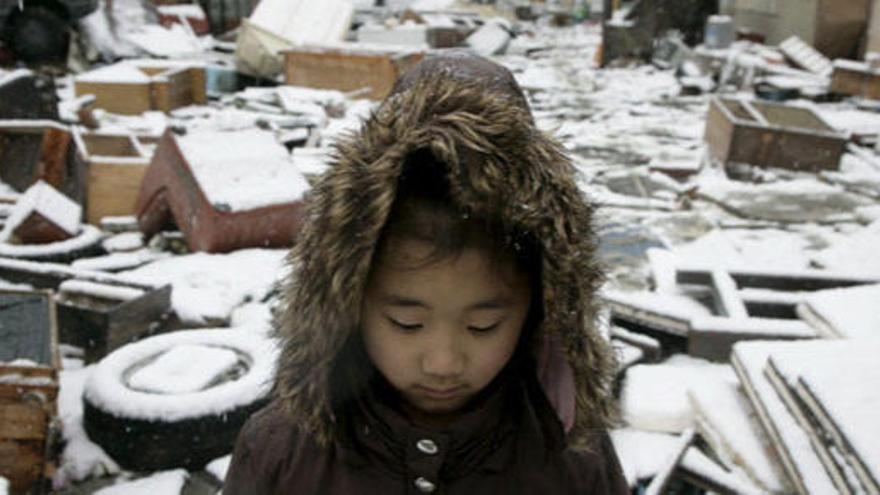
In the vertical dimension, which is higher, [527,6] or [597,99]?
[527,6]

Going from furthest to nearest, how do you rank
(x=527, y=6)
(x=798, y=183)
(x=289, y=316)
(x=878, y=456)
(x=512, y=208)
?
(x=527, y=6) < (x=798, y=183) < (x=878, y=456) < (x=289, y=316) < (x=512, y=208)

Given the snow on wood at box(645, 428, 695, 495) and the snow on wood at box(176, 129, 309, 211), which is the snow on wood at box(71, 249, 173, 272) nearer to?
the snow on wood at box(176, 129, 309, 211)

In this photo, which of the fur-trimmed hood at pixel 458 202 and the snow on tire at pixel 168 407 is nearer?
the fur-trimmed hood at pixel 458 202

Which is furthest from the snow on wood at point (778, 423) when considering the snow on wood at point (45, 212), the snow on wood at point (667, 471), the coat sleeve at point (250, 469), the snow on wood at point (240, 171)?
the snow on wood at point (45, 212)

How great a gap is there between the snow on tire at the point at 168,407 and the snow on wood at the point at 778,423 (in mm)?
1924

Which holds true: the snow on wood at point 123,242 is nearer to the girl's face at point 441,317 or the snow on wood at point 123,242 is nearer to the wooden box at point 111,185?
the wooden box at point 111,185

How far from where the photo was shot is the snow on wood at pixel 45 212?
4.64 m

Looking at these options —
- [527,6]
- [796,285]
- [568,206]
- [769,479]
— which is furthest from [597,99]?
[527,6]

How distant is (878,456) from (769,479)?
497mm

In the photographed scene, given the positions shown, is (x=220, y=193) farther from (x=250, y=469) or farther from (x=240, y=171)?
(x=250, y=469)

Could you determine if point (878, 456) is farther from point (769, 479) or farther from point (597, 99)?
point (597, 99)

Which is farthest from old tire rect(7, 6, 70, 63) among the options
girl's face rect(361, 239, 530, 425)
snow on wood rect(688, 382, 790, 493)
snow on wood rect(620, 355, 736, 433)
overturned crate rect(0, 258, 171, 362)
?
girl's face rect(361, 239, 530, 425)

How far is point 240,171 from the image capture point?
202 inches

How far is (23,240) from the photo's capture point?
15.4 ft
